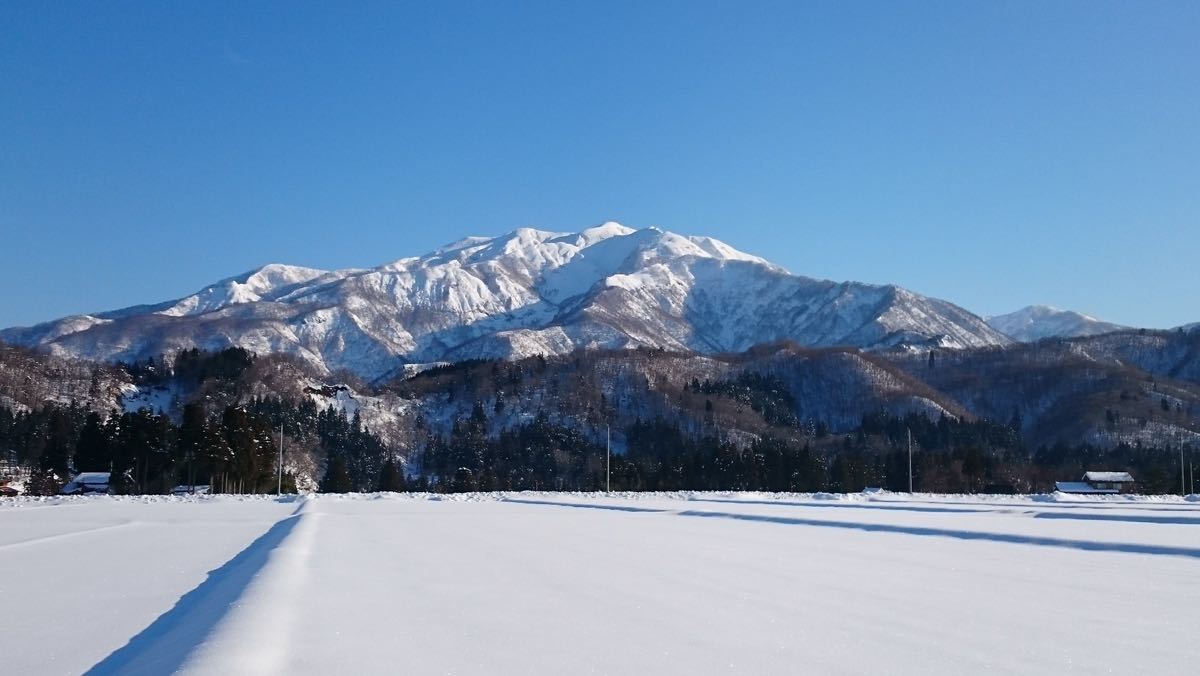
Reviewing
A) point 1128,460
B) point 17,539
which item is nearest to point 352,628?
point 17,539

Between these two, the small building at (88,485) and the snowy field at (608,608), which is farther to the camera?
the small building at (88,485)

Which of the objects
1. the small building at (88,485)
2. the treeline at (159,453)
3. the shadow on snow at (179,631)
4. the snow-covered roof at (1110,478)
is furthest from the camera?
the snow-covered roof at (1110,478)

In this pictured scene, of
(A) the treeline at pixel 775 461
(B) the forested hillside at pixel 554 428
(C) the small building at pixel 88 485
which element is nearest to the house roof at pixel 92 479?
(C) the small building at pixel 88 485

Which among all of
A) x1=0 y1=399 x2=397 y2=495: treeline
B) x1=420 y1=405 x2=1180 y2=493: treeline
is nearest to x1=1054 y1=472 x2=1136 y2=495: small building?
x1=420 y1=405 x2=1180 y2=493: treeline

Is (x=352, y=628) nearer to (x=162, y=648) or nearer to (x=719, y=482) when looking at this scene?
(x=162, y=648)

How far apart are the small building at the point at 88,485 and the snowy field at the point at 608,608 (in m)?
60.9

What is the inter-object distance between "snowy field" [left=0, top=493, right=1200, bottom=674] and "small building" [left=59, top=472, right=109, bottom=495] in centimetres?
6092

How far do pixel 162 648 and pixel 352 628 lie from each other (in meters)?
1.03

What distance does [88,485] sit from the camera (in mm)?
66750

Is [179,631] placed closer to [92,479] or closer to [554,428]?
[92,479]

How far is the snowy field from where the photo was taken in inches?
189

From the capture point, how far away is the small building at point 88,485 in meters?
66.4

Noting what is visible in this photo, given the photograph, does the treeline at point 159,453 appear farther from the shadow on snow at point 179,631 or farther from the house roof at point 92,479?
the shadow on snow at point 179,631

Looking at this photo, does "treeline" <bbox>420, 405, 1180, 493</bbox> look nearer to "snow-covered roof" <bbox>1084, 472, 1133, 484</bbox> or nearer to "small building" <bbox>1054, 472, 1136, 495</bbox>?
"small building" <bbox>1054, 472, 1136, 495</bbox>
